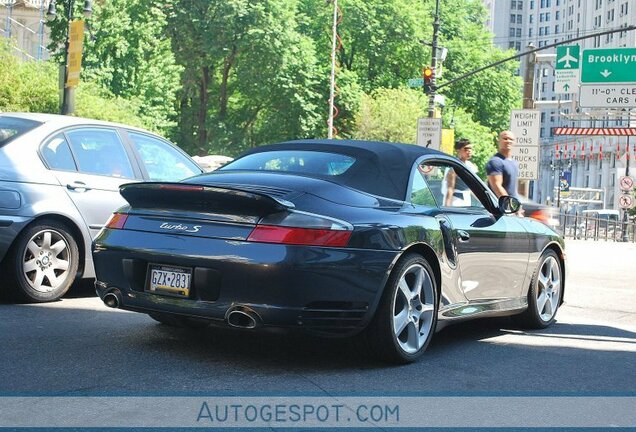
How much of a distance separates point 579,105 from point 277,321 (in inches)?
1334

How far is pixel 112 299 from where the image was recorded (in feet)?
18.7

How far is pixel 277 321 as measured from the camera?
5.19 metres

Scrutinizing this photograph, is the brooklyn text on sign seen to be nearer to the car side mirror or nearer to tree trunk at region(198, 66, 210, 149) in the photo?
Answer: tree trunk at region(198, 66, 210, 149)

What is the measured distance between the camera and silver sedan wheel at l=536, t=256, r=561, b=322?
7.84 m

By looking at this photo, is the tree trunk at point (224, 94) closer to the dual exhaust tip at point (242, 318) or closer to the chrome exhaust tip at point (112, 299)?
the chrome exhaust tip at point (112, 299)

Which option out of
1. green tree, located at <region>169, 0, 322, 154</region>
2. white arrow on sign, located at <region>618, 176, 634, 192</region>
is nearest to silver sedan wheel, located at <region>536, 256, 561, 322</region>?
green tree, located at <region>169, 0, 322, 154</region>

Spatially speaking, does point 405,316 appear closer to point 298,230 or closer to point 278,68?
point 298,230

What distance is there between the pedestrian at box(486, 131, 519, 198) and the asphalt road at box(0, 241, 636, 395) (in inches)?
167

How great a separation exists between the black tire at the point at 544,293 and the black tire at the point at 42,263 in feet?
12.1

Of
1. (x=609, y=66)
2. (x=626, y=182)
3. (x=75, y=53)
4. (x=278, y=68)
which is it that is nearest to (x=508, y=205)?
(x=75, y=53)

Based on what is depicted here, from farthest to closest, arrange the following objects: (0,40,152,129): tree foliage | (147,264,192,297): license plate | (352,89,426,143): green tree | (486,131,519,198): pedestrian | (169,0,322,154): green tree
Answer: (352,89,426,143): green tree → (169,0,322,154): green tree → (0,40,152,129): tree foliage → (486,131,519,198): pedestrian → (147,264,192,297): license plate

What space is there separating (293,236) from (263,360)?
0.92 metres

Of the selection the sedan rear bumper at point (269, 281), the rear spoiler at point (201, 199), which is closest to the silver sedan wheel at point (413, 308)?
the sedan rear bumper at point (269, 281)

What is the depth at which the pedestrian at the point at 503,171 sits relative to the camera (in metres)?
12.0
